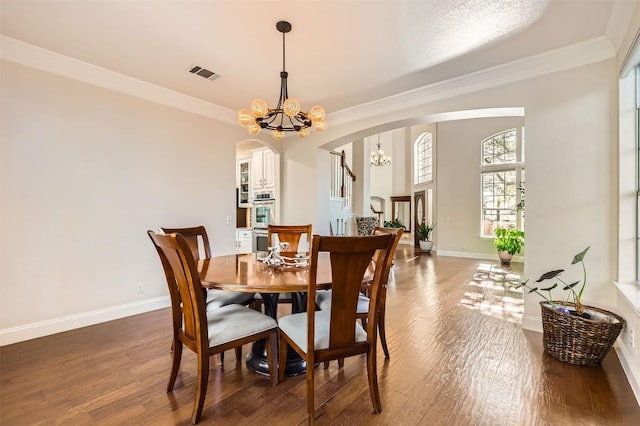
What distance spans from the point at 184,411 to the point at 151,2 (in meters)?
2.76

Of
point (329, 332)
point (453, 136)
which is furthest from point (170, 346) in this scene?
point (453, 136)

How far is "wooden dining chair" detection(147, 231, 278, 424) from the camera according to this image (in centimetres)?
160

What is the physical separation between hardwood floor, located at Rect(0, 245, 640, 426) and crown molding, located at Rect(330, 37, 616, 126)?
103 inches

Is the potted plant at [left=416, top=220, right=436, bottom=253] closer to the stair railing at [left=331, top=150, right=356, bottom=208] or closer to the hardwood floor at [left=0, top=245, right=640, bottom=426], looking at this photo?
the stair railing at [left=331, top=150, right=356, bottom=208]

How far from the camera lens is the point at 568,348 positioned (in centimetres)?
228

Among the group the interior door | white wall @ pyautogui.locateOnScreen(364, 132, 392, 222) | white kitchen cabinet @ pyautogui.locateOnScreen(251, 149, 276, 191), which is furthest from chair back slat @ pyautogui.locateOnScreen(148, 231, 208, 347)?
white wall @ pyautogui.locateOnScreen(364, 132, 392, 222)

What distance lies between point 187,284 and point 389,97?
11.1ft

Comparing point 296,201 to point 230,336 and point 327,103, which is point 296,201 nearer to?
point 327,103

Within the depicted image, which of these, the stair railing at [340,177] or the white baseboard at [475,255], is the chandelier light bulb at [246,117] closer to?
the stair railing at [340,177]

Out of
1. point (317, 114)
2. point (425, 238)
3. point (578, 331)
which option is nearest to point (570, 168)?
point (578, 331)

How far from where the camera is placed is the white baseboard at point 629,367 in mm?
1894

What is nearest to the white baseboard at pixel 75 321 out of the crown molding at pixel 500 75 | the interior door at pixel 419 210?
the crown molding at pixel 500 75

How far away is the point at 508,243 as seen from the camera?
652 centimetres

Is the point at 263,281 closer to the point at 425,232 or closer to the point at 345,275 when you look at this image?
the point at 345,275
